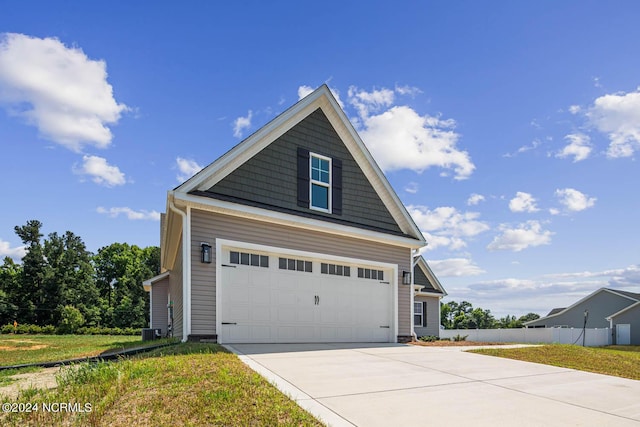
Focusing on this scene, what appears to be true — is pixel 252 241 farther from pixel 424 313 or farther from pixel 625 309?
pixel 625 309

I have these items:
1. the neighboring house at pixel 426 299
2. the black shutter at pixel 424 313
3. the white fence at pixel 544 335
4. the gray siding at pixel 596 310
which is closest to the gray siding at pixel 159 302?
the neighboring house at pixel 426 299

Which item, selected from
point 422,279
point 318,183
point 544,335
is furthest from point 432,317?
point 318,183

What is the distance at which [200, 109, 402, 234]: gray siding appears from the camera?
10297 mm

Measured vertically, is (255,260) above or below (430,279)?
above

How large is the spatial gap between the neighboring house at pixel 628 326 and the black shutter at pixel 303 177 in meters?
29.5

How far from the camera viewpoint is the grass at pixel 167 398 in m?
3.93

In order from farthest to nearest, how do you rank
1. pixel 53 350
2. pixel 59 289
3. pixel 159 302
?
pixel 59 289, pixel 159 302, pixel 53 350

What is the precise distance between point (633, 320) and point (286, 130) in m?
31.7

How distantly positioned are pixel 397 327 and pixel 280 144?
20.4 feet

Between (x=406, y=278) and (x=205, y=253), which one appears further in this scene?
(x=406, y=278)

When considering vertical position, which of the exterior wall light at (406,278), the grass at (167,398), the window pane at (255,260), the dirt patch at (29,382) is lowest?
the dirt patch at (29,382)

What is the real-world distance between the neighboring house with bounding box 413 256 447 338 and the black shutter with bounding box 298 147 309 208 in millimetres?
12719

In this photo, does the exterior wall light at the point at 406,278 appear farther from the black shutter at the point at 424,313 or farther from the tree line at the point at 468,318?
the tree line at the point at 468,318

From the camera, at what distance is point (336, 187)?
39.8ft
